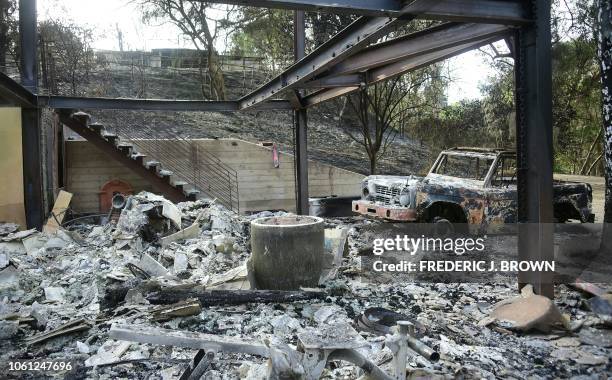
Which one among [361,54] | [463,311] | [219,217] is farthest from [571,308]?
[219,217]

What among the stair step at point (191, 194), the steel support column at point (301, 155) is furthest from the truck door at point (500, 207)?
the stair step at point (191, 194)

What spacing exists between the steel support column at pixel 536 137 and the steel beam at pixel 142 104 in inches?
277

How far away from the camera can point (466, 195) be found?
890 cm

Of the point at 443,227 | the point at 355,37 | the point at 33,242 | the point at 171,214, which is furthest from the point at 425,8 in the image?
the point at 33,242

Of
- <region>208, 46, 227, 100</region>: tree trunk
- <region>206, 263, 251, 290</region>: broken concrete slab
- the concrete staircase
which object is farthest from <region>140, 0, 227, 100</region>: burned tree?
<region>206, 263, 251, 290</region>: broken concrete slab

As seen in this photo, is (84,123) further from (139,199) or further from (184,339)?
(184,339)

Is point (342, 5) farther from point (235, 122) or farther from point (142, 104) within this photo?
point (235, 122)

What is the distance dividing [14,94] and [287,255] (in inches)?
239

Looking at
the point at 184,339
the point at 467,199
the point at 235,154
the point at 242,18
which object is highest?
the point at 242,18

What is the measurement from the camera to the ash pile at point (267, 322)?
3.46 meters

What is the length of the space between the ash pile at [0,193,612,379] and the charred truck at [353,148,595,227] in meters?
2.20

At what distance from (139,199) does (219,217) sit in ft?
5.63

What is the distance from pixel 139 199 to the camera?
995 centimetres

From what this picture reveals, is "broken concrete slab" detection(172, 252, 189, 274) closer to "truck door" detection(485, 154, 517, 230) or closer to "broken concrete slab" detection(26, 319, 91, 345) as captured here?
"broken concrete slab" detection(26, 319, 91, 345)
